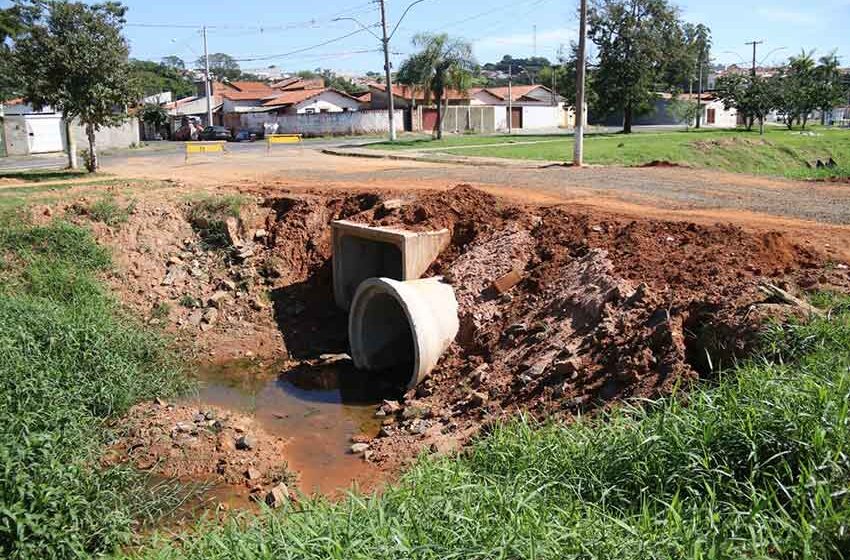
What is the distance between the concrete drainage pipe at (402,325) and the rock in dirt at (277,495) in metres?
3.44

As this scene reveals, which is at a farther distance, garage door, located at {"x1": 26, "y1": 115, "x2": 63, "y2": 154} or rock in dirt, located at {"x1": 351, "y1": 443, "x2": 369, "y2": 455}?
garage door, located at {"x1": 26, "y1": 115, "x2": 63, "y2": 154}

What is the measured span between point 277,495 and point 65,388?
11.1 feet

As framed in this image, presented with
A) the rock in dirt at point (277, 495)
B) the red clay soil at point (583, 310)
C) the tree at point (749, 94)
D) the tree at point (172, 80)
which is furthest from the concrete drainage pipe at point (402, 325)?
the tree at point (172, 80)

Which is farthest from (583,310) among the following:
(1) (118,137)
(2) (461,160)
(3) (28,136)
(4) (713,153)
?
(1) (118,137)

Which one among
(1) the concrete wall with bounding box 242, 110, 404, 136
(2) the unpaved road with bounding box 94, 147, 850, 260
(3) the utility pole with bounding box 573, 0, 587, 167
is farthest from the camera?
(1) the concrete wall with bounding box 242, 110, 404, 136

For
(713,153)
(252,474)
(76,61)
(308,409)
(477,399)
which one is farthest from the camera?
(713,153)

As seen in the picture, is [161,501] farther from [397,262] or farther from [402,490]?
[397,262]

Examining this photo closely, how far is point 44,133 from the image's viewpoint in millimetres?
39719

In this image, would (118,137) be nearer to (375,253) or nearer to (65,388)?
(375,253)

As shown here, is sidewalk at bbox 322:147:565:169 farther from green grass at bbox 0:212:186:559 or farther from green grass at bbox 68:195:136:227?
green grass at bbox 0:212:186:559

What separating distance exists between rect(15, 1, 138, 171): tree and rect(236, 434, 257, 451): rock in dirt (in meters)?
13.6

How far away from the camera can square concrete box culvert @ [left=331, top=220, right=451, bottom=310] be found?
1309 centimetres

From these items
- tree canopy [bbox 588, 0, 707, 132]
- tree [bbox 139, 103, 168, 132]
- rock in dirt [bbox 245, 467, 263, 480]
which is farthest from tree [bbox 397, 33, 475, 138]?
rock in dirt [bbox 245, 467, 263, 480]

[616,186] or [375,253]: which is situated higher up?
[616,186]
